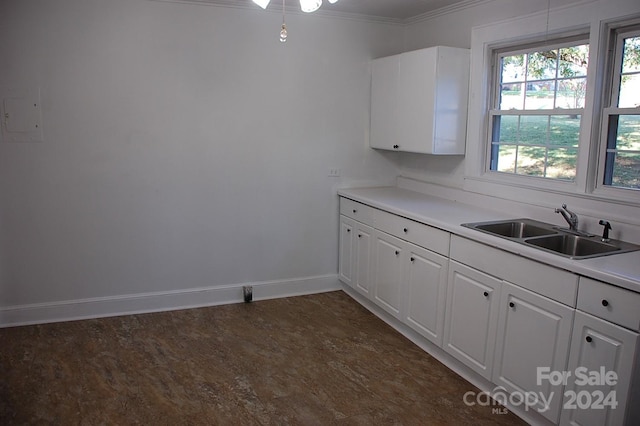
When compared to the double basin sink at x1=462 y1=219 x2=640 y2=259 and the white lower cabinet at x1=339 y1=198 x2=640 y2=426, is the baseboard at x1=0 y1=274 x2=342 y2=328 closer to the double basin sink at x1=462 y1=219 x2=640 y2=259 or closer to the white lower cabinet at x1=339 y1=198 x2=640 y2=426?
the white lower cabinet at x1=339 y1=198 x2=640 y2=426

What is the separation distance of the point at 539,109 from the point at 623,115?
608 mm

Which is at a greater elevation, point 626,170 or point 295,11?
point 295,11

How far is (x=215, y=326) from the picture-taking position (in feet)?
12.5

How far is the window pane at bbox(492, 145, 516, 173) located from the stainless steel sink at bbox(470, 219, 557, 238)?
554 mm

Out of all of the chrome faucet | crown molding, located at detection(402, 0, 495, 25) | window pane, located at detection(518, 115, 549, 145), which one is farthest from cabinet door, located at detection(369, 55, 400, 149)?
the chrome faucet

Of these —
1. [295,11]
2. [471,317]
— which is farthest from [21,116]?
[471,317]

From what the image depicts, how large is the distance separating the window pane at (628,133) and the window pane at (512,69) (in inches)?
33.2

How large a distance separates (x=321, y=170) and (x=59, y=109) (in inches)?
84.3

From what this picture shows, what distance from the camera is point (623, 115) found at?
2.78 m

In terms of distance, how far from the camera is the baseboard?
149 inches

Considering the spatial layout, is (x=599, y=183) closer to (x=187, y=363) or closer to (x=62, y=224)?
(x=187, y=363)

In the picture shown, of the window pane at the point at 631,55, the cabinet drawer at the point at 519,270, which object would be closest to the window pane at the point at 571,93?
the window pane at the point at 631,55

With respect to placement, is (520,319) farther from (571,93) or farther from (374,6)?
(374,6)

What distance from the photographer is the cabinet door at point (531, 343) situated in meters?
2.38
